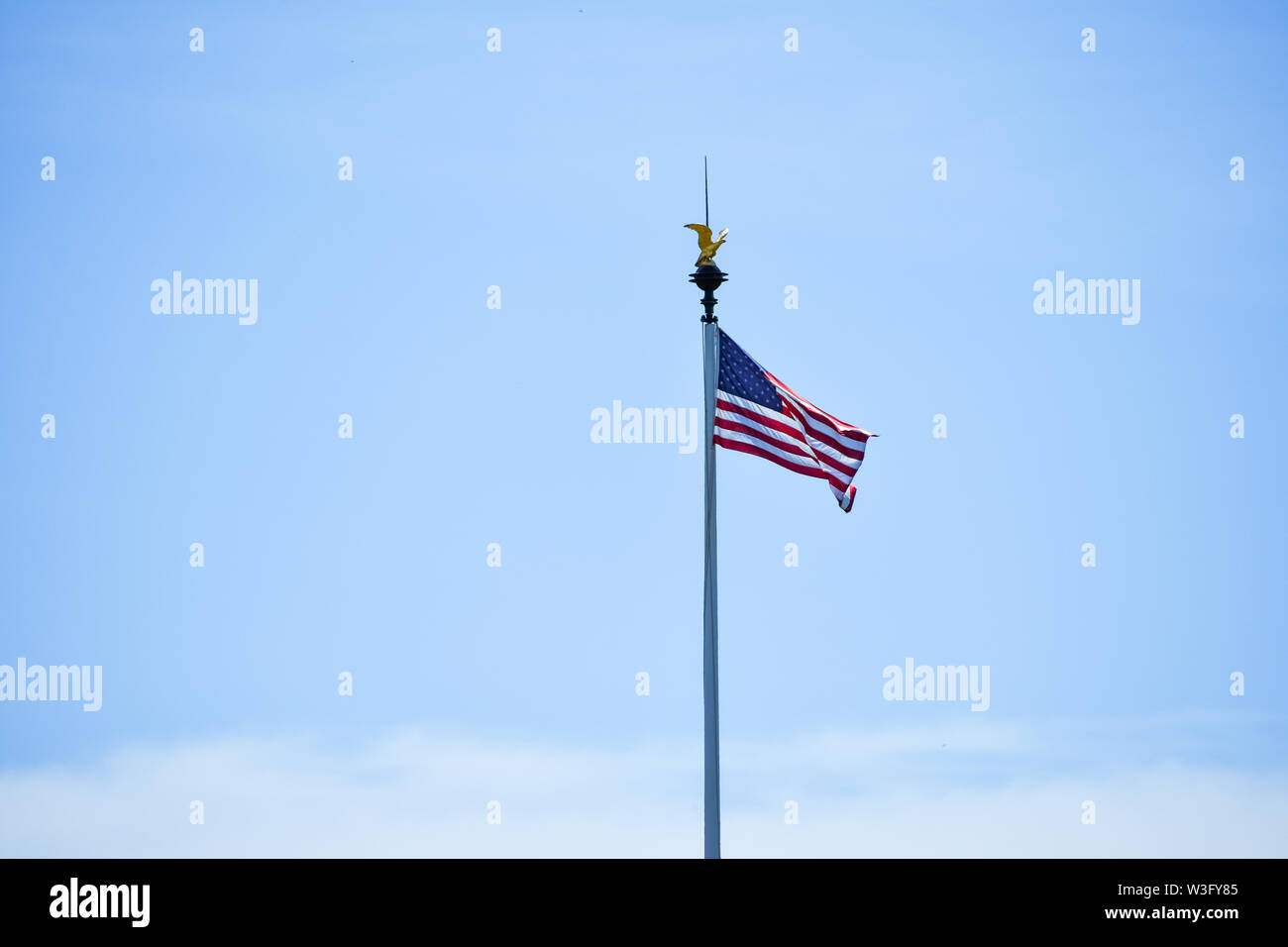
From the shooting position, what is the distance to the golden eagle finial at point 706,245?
1211 inches

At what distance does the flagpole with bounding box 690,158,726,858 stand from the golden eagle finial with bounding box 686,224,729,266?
0.12 m

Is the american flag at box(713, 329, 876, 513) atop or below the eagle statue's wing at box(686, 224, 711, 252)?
below

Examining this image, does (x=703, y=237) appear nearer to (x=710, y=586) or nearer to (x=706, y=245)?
(x=706, y=245)

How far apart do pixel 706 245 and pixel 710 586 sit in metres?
5.66

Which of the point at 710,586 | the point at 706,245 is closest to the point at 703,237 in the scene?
the point at 706,245

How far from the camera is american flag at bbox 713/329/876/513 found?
30.7 metres

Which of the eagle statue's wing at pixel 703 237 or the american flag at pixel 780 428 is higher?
the eagle statue's wing at pixel 703 237

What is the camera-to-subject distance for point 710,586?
29.9 metres

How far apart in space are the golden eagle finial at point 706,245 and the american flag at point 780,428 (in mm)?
1205
